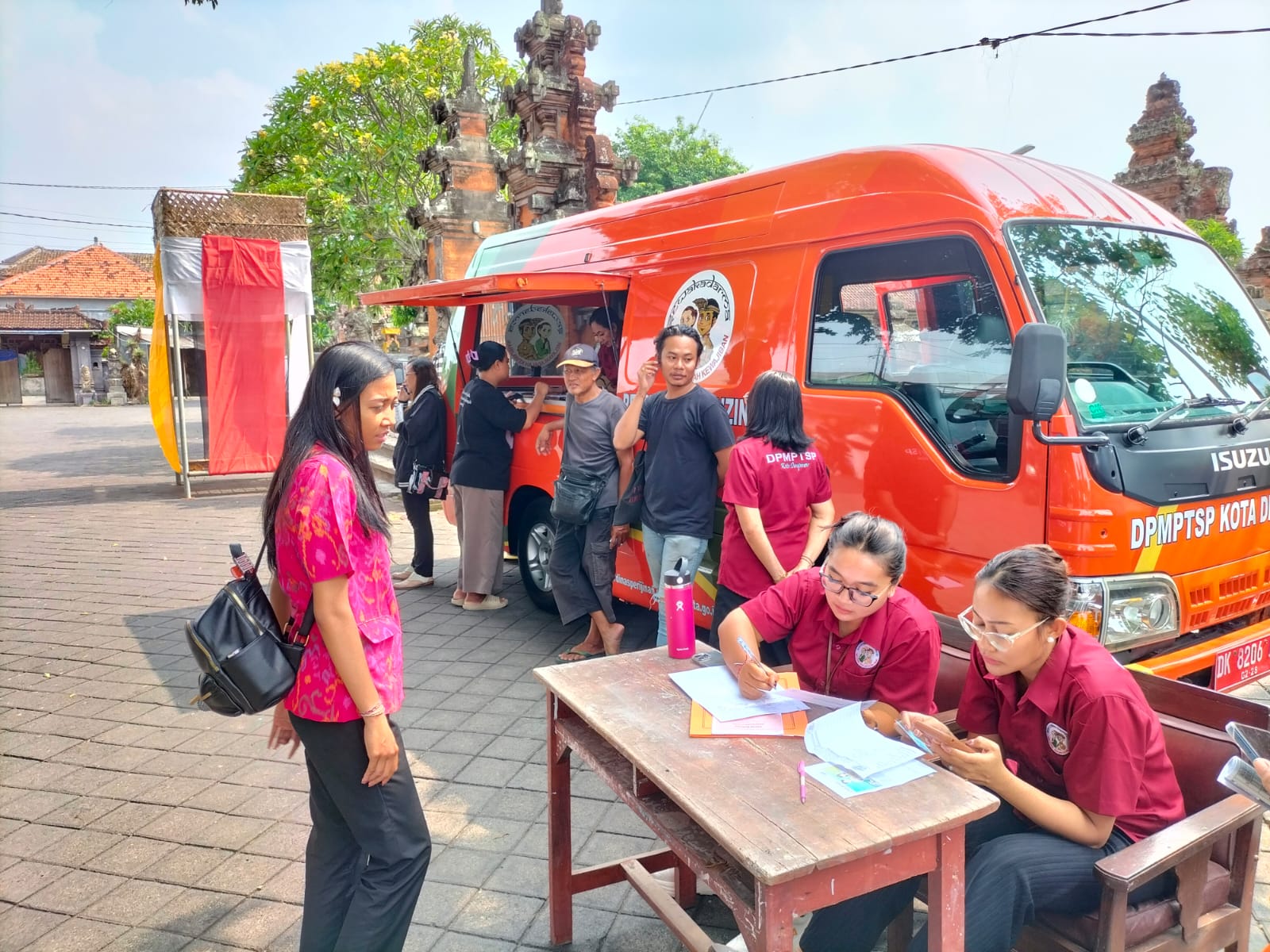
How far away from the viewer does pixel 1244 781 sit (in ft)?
5.97

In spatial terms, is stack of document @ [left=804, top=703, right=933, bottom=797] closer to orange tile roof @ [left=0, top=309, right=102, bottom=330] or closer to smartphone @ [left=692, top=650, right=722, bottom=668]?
smartphone @ [left=692, top=650, right=722, bottom=668]

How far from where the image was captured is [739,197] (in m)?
4.44

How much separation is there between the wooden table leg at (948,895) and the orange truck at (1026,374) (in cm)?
147

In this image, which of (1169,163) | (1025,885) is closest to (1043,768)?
(1025,885)

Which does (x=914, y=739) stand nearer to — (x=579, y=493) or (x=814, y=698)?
(x=814, y=698)

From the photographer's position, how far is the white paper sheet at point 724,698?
237cm

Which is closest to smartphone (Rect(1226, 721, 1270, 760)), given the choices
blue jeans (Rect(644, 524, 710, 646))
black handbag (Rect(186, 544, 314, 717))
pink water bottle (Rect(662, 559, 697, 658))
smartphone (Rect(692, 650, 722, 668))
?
smartphone (Rect(692, 650, 722, 668))

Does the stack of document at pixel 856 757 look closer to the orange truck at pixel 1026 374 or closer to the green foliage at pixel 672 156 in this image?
the orange truck at pixel 1026 374

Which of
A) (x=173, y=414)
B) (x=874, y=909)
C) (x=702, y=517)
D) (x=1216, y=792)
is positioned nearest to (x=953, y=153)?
(x=702, y=517)

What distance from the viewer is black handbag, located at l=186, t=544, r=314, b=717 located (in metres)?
2.14

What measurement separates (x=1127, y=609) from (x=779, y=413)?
1.47 m

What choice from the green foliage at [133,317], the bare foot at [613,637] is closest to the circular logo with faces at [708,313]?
the bare foot at [613,637]

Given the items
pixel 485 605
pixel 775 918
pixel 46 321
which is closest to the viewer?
pixel 775 918

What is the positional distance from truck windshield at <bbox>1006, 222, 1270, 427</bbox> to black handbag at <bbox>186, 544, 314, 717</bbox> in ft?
9.28
